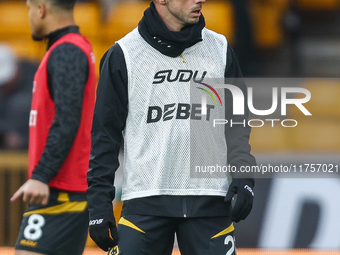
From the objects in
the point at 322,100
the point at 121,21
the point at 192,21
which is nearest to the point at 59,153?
the point at 192,21

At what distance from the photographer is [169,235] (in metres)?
2.82

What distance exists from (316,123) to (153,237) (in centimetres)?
491

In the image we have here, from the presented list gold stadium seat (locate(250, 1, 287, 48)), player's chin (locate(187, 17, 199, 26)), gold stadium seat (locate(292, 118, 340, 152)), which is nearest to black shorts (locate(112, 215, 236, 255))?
player's chin (locate(187, 17, 199, 26))

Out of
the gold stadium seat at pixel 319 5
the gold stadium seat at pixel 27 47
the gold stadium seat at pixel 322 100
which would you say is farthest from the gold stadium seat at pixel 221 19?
the gold stadium seat at pixel 27 47

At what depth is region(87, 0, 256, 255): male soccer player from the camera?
2758mm

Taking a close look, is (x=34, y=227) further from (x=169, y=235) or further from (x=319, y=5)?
(x=319, y=5)

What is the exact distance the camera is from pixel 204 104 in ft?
9.53

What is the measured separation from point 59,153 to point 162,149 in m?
0.88

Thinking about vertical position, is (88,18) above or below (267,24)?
below

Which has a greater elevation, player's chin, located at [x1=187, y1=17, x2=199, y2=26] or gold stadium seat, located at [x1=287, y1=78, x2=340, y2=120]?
gold stadium seat, located at [x1=287, y1=78, x2=340, y2=120]

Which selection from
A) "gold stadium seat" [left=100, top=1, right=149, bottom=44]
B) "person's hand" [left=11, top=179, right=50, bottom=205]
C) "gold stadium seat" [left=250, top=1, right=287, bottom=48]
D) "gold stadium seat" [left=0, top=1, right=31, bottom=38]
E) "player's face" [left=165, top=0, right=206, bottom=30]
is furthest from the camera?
"gold stadium seat" [left=250, top=1, right=287, bottom=48]

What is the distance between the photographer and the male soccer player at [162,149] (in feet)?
9.05

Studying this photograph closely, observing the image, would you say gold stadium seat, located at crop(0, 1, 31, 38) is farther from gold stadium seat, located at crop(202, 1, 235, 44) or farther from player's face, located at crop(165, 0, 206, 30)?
player's face, located at crop(165, 0, 206, 30)

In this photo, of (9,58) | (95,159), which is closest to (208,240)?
(95,159)
